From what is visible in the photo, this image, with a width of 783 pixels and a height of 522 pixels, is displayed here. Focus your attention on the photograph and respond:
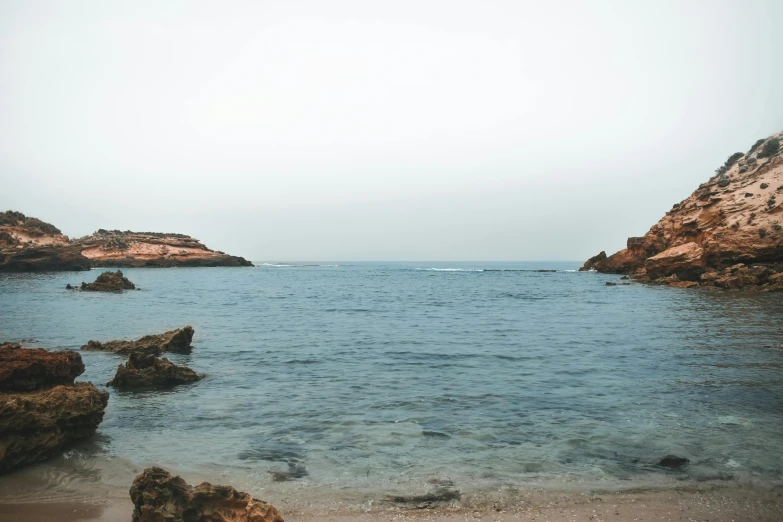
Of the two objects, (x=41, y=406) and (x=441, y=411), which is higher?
(x=41, y=406)

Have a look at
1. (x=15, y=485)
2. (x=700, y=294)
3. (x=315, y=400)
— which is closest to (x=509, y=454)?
(x=315, y=400)

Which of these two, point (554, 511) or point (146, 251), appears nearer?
point (554, 511)

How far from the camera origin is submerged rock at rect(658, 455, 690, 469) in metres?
7.38

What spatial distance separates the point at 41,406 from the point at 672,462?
33.6ft

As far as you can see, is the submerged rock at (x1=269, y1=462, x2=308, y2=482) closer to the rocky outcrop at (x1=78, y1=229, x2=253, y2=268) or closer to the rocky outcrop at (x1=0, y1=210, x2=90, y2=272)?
the rocky outcrop at (x1=0, y1=210, x2=90, y2=272)

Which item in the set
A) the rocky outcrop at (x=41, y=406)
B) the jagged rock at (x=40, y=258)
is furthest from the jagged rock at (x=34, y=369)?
the jagged rock at (x=40, y=258)

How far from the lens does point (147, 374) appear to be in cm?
1234

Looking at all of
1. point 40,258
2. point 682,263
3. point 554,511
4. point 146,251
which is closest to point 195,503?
point 554,511

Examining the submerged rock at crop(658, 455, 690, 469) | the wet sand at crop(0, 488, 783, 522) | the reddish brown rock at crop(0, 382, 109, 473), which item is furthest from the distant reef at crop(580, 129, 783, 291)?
the reddish brown rock at crop(0, 382, 109, 473)

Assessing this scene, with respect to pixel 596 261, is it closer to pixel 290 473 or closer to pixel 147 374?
pixel 147 374

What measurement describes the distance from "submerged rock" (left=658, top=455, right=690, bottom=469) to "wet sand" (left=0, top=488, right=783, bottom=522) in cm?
90

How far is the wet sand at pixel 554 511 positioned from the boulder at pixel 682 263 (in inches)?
1868

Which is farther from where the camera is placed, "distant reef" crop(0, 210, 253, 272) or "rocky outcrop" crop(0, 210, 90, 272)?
"distant reef" crop(0, 210, 253, 272)

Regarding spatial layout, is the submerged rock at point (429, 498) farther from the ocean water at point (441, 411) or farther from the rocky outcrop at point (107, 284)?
the rocky outcrop at point (107, 284)
